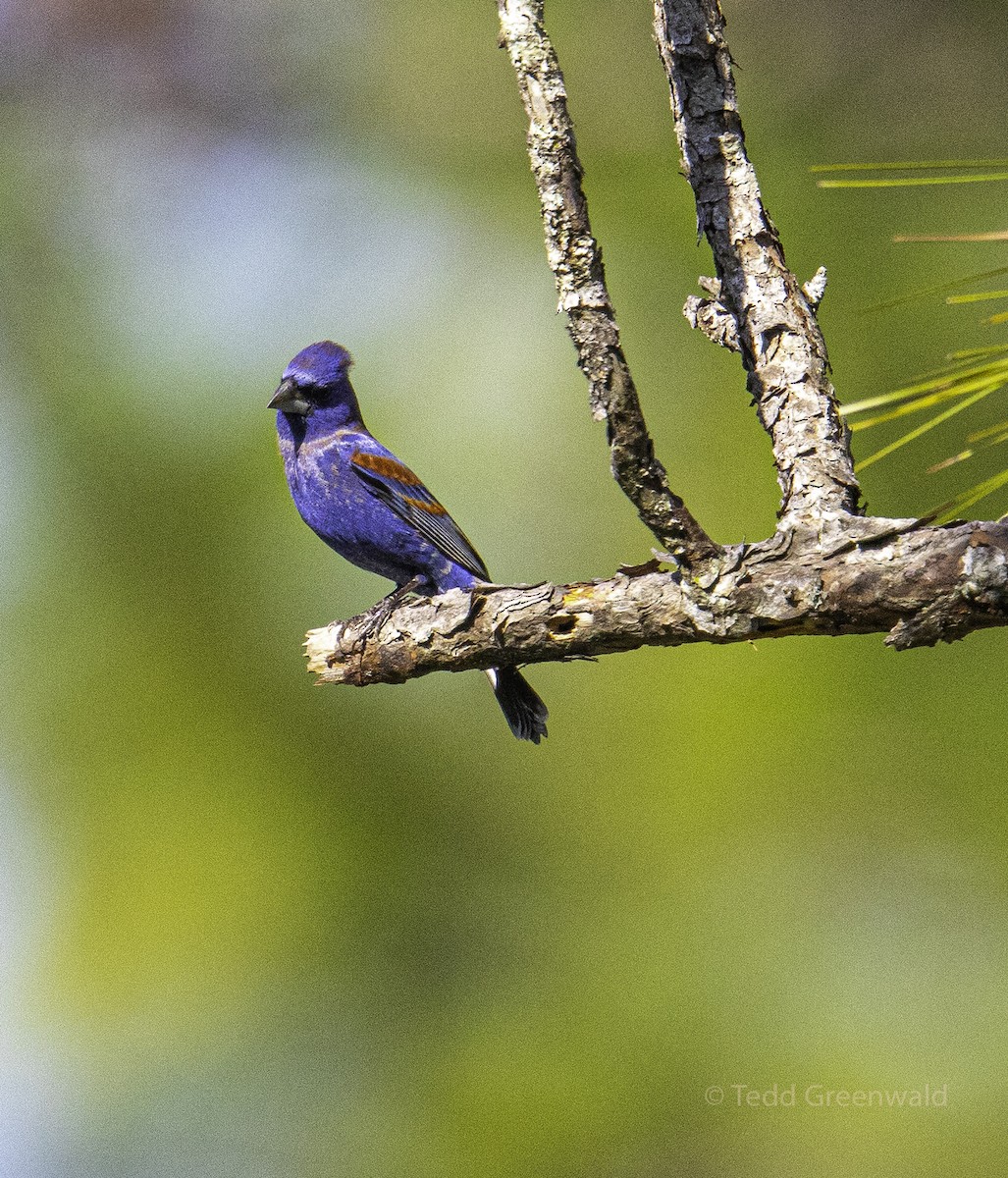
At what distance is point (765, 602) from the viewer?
7.14 feet

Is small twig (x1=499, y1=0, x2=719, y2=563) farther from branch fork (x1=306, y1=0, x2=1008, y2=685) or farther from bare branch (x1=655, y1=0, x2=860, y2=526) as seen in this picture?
bare branch (x1=655, y1=0, x2=860, y2=526)

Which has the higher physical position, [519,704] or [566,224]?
[566,224]

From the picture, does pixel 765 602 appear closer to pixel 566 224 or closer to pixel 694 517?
pixel 694 517

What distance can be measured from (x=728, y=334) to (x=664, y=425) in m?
3.73

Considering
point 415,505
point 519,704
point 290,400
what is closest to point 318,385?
point 290,400

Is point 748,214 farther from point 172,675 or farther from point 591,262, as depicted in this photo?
point 172,675

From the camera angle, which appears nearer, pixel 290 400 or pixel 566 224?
pixel 566 224

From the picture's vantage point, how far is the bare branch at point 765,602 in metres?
1.97

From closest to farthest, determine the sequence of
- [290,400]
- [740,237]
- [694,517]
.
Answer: [694,517], [740,237], [290,400]

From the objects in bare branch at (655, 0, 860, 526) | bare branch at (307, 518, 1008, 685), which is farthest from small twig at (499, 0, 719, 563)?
bare branch at (655, 0, 860, 526)

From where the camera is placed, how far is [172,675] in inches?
280

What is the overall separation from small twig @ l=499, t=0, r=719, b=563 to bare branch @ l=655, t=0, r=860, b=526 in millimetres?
554

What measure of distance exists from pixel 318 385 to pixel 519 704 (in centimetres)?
174

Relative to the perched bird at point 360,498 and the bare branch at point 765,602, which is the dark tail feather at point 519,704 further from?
the bare branch at point 765,602
